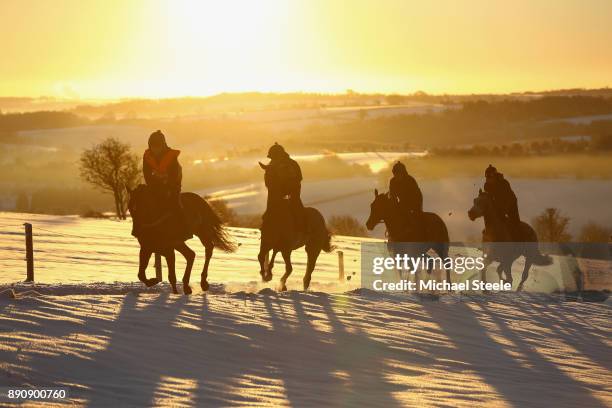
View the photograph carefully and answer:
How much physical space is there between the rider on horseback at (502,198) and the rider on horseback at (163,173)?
7.11 metres

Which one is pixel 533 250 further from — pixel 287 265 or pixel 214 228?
pixel 214 228

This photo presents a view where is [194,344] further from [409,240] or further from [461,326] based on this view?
[409,240]

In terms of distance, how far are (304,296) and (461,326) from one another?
130 inches

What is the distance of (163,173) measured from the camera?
19.2m

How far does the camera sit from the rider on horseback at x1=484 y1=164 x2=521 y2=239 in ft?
76.5

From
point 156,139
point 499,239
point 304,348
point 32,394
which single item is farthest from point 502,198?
point 32,394

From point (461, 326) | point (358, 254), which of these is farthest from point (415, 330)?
point (358, 254)

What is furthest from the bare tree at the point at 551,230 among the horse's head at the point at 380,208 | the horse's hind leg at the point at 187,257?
the horse's hind leg at the point at 187,257

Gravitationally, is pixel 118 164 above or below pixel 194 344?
above

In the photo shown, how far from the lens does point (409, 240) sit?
2266cm

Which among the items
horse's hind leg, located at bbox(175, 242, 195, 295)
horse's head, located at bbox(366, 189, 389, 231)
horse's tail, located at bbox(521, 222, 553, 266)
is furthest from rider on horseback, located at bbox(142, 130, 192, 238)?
horse's tail, located at bbox(521, 222, 553, 266)

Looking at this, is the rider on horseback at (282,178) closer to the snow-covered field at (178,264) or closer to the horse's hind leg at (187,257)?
the horse's hind leg at (187,257)

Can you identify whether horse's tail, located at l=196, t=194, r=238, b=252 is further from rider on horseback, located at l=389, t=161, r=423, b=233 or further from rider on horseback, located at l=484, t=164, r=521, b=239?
rider on horseback, located at l=484, t=164, r=521, b=239

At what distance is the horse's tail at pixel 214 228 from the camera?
21250 mm
